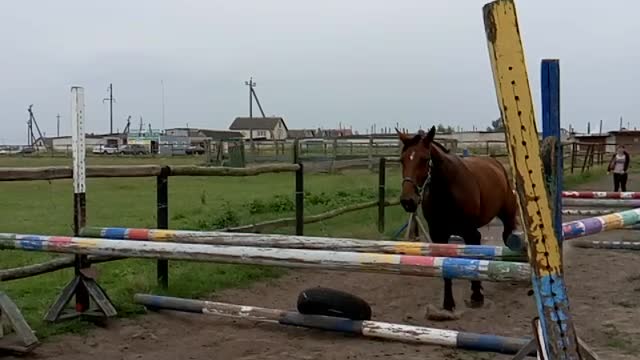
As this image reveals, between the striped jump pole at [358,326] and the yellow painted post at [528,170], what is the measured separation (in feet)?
4.91

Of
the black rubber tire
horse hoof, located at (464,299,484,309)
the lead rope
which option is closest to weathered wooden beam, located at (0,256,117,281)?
the black rubber tire

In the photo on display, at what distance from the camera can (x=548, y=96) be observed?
234 cm

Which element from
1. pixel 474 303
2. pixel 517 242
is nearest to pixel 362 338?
pixel 474 303

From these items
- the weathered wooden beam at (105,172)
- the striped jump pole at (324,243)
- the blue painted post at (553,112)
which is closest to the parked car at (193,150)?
the weathered wooden beam at (105,172)

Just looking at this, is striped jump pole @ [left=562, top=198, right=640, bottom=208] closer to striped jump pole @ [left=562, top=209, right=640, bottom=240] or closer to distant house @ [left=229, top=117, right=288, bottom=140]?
striped jump pole @ [left=562, top=209, right=640, bottom=240]

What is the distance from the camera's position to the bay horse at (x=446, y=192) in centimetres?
611

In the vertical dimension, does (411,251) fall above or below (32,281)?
above

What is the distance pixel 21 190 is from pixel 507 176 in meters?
17.6

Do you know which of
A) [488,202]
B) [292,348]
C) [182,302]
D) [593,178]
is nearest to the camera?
[292,348]

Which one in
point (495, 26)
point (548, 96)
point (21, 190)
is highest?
point (495, 26)

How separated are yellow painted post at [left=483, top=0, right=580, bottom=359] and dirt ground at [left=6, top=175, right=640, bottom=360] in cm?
252

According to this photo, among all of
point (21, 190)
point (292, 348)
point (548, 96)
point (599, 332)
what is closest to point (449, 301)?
point (599, 332)

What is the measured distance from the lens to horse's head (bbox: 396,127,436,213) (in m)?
5.96

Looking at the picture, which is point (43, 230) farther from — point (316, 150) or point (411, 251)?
Answer: point (316, 150)
